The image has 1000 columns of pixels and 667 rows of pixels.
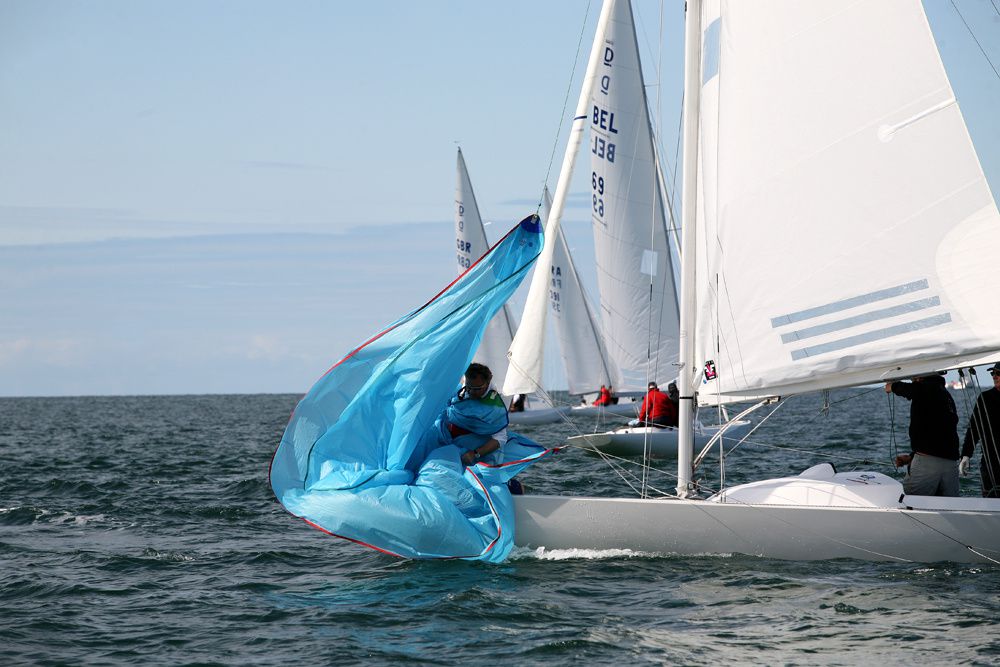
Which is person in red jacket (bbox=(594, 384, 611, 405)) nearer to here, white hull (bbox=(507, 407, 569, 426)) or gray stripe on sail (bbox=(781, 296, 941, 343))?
white hull (bbox=(507, 407, 569, 426))

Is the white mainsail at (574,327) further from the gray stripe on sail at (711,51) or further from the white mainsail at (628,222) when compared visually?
the gray stripe on sail at (711,51)

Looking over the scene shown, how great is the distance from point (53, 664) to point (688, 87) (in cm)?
572

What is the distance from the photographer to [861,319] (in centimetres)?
773

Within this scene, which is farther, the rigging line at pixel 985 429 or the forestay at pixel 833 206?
the rigging line at pixel 985 429

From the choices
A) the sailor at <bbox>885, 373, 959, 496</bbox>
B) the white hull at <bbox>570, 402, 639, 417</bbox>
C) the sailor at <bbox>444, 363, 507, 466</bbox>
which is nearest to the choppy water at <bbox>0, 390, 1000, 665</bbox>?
the sailor at <bbox>885, 373, 959, 496</bbox>

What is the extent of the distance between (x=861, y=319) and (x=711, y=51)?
2.24 metres

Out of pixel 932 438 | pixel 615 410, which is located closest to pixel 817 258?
pixel 932 438

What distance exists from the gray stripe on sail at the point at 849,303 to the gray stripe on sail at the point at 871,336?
0.69 feet

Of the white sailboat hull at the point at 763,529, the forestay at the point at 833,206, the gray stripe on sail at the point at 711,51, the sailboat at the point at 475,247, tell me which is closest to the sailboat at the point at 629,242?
the sailboat at the point at 475,247

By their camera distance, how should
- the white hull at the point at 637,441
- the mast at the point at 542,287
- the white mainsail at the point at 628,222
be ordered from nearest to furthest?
1. the mast at the point at 542,287
2. the white hull at the point at 637,441
3. the white mainsail at the point at 628,222

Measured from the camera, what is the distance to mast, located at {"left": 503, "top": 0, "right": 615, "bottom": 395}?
9.16m

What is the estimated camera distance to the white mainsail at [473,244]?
99.0ft

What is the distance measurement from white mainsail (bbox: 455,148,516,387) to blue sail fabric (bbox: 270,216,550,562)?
21164mm

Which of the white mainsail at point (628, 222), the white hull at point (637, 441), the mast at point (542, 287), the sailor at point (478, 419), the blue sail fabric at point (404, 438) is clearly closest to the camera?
the blue sail fabric at point (404, 438)
